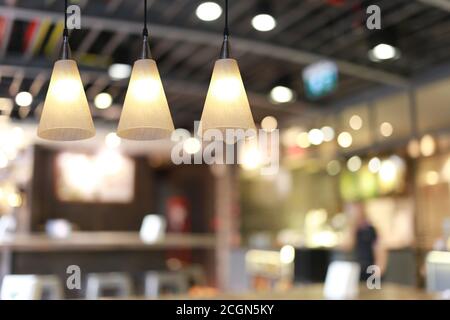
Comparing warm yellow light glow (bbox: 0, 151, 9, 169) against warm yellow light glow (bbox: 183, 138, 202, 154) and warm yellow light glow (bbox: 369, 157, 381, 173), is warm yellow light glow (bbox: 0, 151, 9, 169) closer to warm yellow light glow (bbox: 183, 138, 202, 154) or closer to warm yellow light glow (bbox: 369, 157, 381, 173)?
warm yellow light glow (bbox: 183, 138, 202, 154)

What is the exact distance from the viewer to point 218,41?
666 cm

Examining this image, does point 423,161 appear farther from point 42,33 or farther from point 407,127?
point 42,33

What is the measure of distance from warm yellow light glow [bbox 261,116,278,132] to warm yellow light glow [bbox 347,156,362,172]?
6.54 ft

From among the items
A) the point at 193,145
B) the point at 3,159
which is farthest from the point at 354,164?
the point at 3,159

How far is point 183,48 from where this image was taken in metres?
7.39

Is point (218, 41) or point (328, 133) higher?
point (218, 41)

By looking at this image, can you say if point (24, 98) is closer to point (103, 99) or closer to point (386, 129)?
point (103, 99)

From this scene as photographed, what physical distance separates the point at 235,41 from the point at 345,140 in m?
3.87

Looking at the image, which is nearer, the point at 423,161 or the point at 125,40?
the point at 125,40

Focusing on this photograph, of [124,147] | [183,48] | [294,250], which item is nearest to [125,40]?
[183,48]

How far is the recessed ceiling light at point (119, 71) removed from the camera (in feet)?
23.5

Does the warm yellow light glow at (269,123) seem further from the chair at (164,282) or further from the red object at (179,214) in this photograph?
the red object at (179,214)

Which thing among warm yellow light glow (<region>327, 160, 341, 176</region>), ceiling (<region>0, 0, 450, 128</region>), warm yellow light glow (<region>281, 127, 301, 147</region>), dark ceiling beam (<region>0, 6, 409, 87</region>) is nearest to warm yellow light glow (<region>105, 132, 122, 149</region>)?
ceiling (<region>0, 0, 450, 128</region>)
